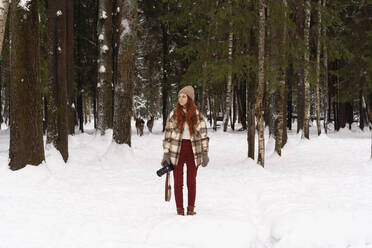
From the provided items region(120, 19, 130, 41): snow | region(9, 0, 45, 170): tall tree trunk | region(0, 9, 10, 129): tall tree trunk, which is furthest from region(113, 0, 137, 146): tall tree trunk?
region(9, 0, 45, 170): tall tree trunk

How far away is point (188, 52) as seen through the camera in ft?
42.0

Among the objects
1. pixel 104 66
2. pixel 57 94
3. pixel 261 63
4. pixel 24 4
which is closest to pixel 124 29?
pixel 57 94

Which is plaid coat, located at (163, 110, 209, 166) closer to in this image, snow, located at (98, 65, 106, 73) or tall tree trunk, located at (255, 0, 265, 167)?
tall tree trunk, located at (255, 0, 265, 167)

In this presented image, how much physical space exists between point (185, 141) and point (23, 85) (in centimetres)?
417

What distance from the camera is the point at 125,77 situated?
12.5 m

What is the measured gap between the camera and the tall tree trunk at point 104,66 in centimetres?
1630

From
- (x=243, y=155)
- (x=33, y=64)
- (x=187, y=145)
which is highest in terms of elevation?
(x=33, y=64)

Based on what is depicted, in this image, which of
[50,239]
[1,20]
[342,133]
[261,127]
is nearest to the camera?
[50,239]

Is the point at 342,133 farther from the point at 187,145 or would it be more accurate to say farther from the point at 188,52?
the point at 187,145

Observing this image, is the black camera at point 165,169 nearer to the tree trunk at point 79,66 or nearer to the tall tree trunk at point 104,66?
the tall tree trunk at point 104,66

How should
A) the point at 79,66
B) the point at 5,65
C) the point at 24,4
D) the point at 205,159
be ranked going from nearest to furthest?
the point at 205,159
the point at 24,4
the point at 5,65
the point at 79,66

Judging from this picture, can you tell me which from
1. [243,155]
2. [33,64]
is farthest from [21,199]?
[243,155]

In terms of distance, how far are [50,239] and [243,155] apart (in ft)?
34.5

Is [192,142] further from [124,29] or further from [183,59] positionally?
[124,29]
